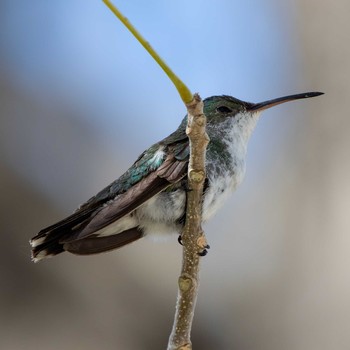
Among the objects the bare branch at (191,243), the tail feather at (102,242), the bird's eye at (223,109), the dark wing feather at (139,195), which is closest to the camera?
the bare branch at (191,243)

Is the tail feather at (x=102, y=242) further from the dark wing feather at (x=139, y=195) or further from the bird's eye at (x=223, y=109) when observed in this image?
the bird's eye at (x=223, y=109)

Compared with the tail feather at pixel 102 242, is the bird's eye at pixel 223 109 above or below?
above

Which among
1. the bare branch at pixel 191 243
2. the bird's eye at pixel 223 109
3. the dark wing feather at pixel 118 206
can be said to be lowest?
the bare branch at pixel 191 243

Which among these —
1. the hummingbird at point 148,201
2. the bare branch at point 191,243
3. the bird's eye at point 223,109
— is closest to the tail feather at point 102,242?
the hummingbird at point 148,201

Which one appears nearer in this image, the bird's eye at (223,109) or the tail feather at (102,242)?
the tail feather at (102,242)

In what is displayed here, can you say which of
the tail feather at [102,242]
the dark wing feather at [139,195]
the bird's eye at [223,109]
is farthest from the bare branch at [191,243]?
the bird's eye at [223,109]

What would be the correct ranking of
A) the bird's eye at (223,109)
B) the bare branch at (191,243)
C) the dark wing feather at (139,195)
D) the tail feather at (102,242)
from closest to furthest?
1. the bare branch at (191,243)
2. the dark wing feather at (139,195)
3. the tail feather at (102,242)
4. the bird's eye at (223,109)

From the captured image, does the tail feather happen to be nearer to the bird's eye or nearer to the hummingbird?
the hummingbird

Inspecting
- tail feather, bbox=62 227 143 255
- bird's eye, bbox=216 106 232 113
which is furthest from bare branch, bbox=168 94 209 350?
bird's eye, bbox=216 106 232 113

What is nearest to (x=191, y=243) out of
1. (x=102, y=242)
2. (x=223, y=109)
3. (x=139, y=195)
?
(x=139, y=195)
